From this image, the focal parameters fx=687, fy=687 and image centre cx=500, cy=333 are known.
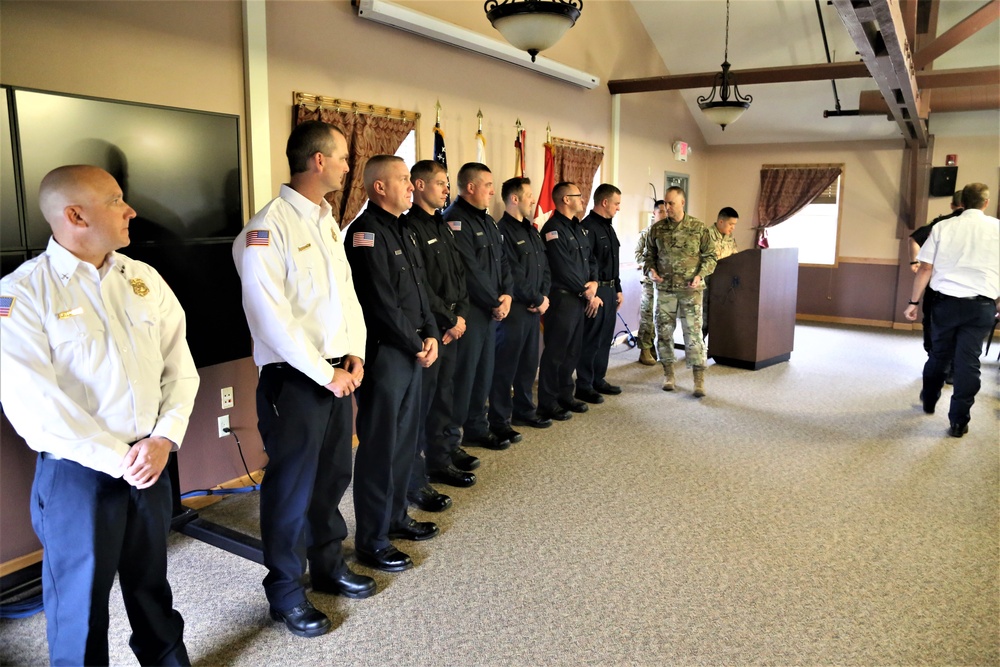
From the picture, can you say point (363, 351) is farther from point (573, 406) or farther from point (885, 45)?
point (885, 45)

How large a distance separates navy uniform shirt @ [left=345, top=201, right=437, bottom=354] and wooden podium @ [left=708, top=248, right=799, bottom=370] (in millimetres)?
4310

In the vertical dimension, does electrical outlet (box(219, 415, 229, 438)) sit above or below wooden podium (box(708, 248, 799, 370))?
below

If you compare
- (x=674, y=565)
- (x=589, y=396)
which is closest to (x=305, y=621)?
(x=674, y=565)

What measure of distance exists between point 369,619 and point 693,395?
376 cm

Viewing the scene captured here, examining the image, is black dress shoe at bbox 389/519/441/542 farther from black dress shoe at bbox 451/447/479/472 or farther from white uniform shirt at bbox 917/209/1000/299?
white uniform shirt at bbox 917/209/1000/299

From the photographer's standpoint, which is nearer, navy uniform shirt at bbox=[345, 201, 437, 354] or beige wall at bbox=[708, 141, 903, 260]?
navy uniform shirt at bbox=[345, 201, 437, 354]

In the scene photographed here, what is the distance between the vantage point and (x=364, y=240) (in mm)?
2795

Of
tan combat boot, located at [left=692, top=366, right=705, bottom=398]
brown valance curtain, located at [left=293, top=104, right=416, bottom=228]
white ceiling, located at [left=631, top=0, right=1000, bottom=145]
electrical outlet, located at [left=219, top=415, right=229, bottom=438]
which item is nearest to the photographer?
electrical outlet, located at [left=219, top=415, right=229, bottom=438]

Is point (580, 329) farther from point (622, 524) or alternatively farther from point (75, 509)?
point (75, 509)

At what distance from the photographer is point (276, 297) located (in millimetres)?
2268

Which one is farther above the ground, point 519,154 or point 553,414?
point 519,154

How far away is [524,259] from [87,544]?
3.14m

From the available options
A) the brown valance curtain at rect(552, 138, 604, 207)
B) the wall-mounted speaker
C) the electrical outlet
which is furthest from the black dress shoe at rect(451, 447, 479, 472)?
the wall-mounted speaker

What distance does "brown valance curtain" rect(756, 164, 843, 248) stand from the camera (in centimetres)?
942
